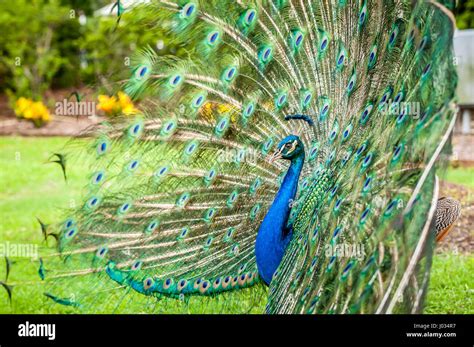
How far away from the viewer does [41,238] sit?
20.5ft

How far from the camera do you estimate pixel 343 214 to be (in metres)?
3.77

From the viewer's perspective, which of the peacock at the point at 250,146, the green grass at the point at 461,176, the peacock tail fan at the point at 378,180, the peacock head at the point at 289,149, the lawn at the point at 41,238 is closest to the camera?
the peacock tail fan at the point at 378,180

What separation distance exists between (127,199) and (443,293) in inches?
81.1

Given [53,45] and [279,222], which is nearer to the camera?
[279,222]

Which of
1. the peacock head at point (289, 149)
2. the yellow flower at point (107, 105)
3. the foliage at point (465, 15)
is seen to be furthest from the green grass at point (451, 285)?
the yellow flower at point (107, 105)

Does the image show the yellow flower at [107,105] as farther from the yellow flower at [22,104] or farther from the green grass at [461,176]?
the green grass at [461,176]

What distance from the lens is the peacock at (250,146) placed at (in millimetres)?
3916

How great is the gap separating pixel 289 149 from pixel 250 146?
0.28 metres

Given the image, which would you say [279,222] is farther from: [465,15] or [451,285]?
[465,15]

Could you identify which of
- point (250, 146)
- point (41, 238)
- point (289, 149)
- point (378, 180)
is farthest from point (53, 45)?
point (378, 180)

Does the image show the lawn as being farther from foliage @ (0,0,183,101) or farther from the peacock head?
the peacock head

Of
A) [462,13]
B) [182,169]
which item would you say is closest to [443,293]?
[182,169]

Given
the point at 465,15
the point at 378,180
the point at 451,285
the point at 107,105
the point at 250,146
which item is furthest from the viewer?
the point at 465,15
